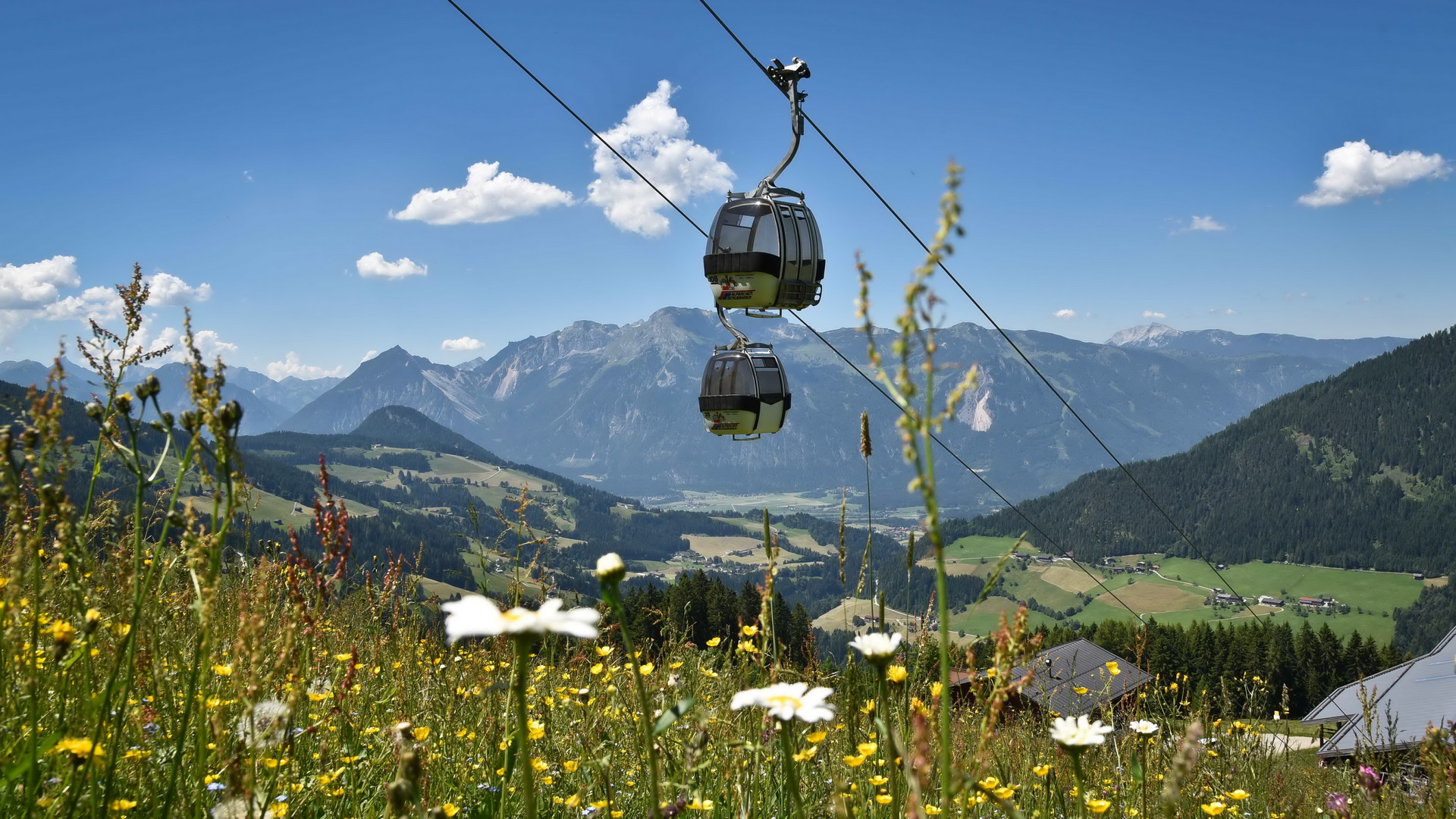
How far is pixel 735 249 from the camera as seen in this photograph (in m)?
6.14

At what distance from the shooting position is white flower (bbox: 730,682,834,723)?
3.20 ft

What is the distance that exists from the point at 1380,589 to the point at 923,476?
568 feet

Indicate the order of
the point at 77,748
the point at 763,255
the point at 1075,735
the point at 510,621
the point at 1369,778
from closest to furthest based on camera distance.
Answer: the point at 510,621 < the point at 1075,735 < the point at 77,748 < the point at 1369,778 < the point at 763,255

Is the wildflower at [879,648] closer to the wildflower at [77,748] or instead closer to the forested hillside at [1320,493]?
the wildflower at [77,748]

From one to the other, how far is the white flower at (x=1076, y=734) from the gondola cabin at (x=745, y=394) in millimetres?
4906

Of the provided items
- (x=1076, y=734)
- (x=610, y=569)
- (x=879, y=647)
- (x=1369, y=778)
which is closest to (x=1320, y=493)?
(x=1369, y=778)

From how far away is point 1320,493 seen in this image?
18350 cm

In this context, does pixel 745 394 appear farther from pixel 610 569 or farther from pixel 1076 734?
pixel 610 569

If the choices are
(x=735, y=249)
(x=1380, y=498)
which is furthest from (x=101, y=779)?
(x=1380, y=498)

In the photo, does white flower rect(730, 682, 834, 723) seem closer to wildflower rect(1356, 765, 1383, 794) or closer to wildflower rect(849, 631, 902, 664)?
wildflower rect(849, 631, 902, 664)

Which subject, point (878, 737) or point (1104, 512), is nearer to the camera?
point (878, 737)

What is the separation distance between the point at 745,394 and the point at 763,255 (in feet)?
3.46

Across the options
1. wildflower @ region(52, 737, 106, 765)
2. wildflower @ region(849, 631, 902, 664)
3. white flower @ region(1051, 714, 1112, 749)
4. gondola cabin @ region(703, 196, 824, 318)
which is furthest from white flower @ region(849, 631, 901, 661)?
gondola cabin @ region(703, 196, 824, 318)

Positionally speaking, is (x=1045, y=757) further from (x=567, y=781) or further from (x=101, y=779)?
(x=101, y=779)
